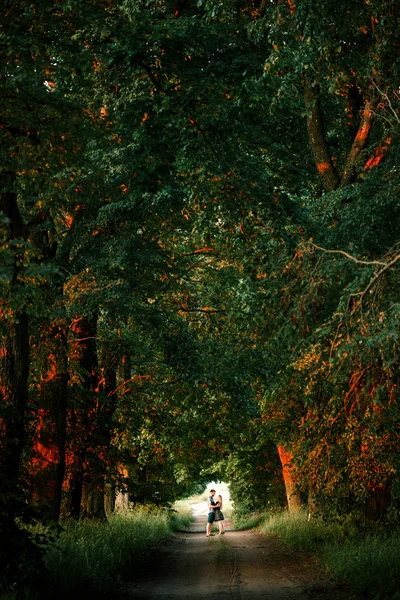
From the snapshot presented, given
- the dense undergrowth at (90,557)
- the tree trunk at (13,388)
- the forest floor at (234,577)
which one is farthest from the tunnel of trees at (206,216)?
the forest floor at (234,577)

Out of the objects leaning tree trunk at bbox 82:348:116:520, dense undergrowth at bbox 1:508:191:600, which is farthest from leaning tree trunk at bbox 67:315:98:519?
dense undergrowth at bbox 1:508:191:600

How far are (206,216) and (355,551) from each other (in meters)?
6.92

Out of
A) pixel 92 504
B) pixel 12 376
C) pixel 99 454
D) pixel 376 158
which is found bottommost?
pixel 92 504

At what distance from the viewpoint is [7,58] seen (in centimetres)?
834

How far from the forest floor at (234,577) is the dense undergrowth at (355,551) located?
26 centimetres

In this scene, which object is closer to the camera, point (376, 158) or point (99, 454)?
point (376, 158)

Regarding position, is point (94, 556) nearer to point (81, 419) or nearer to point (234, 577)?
point (234, 577)

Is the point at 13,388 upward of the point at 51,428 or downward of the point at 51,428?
upward

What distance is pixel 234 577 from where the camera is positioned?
14.9 meters

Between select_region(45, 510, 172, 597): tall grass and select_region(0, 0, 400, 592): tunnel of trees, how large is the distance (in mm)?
933

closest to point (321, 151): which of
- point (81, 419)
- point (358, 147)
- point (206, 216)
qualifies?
point (358, 147)

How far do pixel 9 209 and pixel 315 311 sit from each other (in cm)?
460

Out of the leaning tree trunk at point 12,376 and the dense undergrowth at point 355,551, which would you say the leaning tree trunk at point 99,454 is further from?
the leaning tree trunk at point 12,376

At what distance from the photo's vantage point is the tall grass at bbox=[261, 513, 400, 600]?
11.2m
